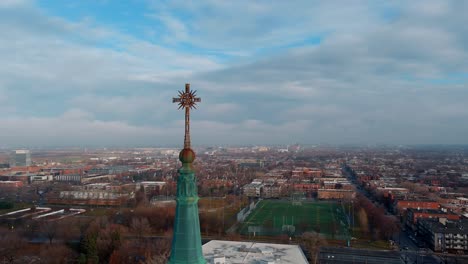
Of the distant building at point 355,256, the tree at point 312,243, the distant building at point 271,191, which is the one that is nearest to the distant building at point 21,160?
the distant building at point 271,191

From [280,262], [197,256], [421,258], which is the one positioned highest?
[197,256]

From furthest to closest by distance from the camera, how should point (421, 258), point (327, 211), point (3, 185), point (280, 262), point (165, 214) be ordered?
1. point (3, 185)
2. point (327, 211)
3. point (165, 214)
4. point (421, 258)
5. point (280, 262)

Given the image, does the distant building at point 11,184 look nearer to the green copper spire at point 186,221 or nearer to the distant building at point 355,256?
the distant building at point 355,256

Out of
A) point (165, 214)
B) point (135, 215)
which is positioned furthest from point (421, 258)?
point (135, 215)

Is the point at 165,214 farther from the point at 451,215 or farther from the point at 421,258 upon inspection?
the point at 451,215

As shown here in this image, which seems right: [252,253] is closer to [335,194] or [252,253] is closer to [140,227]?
[140,227]

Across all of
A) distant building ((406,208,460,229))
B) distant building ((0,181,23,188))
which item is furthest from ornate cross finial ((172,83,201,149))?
distant building ((0,181,23,188))

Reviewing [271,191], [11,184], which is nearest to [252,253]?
[271,191]
